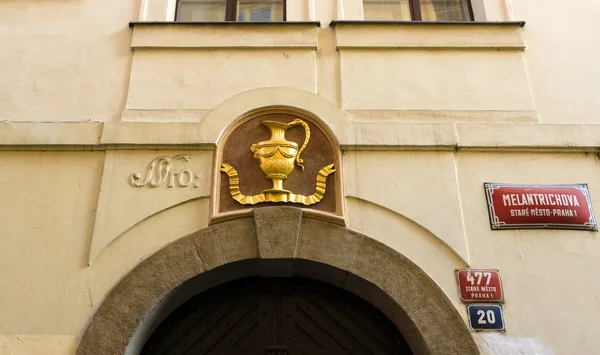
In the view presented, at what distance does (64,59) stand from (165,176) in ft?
4.83

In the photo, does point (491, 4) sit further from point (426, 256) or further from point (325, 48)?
point (426, 256)

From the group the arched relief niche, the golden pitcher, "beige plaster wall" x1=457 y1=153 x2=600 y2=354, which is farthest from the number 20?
the golden pitcher

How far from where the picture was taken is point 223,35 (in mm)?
4797

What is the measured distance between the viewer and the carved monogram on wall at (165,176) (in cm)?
421

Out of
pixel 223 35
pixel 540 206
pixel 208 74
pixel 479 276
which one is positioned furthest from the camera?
pixel 223 35

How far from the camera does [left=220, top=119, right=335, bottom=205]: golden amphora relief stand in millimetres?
4160

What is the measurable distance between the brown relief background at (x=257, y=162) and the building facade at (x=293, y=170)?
0.06 ft

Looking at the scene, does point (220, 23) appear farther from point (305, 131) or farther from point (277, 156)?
point (277, 156)

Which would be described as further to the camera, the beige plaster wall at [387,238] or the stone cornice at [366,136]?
the stone cornice at [366,136]

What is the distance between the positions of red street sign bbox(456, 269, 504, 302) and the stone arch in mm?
167

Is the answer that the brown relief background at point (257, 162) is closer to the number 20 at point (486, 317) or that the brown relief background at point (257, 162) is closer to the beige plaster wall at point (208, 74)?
the beige plaster wall at point (208, 74)

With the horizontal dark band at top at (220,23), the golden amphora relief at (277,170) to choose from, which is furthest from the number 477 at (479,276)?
the horizontal dark band at top at (220,23)

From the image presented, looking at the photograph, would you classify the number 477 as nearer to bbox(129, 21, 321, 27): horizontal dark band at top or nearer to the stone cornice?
the stone cornice

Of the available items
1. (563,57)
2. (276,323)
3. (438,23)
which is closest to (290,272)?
(276,323)
